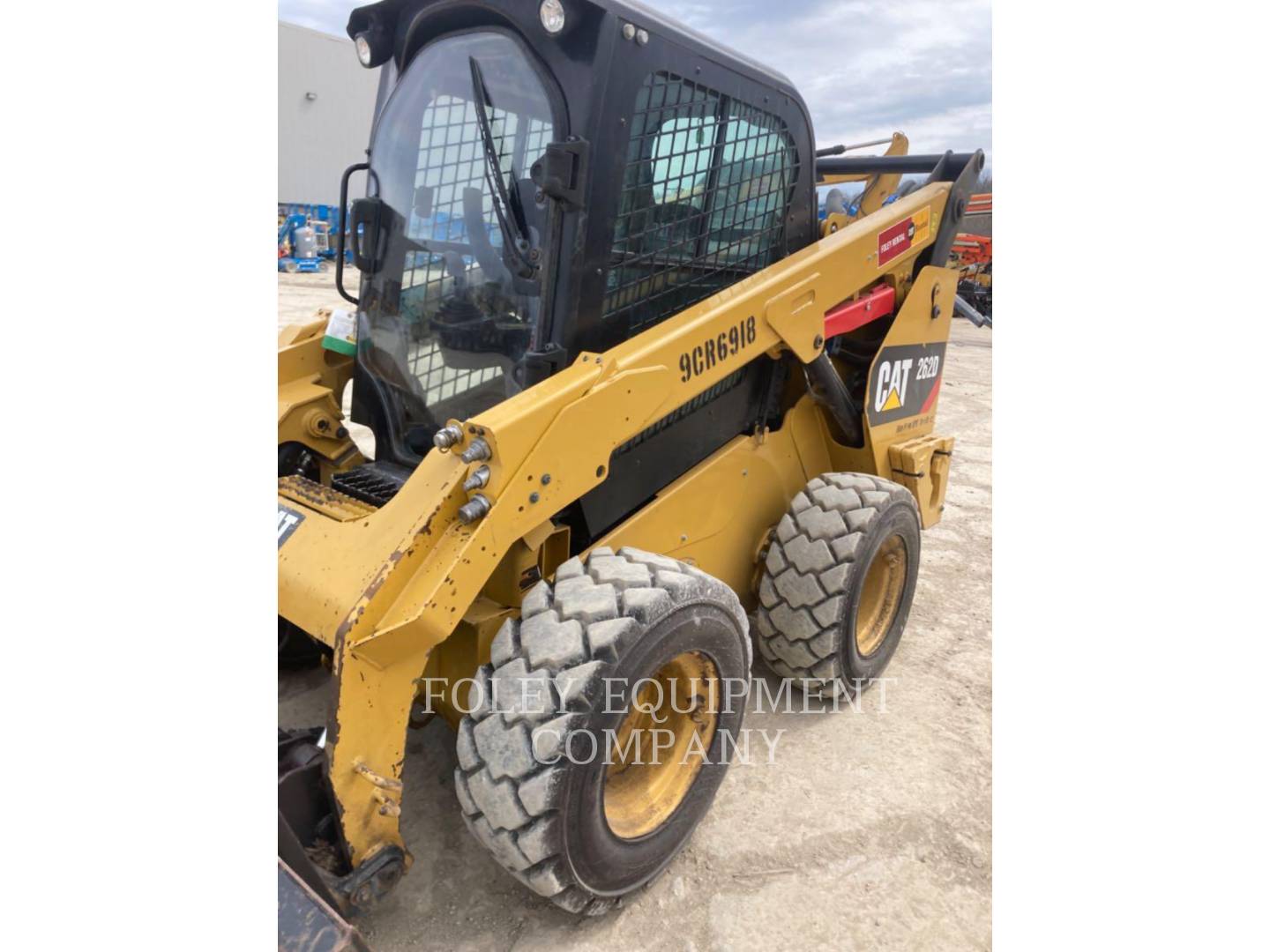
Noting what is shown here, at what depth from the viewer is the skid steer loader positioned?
190 cm

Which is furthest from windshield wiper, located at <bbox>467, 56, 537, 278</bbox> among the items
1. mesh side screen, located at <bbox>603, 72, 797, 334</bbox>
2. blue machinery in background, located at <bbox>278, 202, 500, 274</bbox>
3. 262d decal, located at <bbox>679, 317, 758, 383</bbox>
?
blue machinery in background, located at <bbox>278, 202, 500, 274</bbox>

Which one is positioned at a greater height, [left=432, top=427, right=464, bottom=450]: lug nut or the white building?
the white building

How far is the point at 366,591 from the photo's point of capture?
187 cm

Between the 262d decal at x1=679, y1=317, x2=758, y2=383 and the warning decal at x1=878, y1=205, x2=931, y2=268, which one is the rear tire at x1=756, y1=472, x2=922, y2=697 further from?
the warning decal at x1=878, y1=205, x2=931, y2=268

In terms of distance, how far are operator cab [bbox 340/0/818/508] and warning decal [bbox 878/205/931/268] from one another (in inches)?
16.0

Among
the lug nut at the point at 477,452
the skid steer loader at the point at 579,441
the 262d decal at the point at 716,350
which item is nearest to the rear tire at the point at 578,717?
the skid steer loader at the point at 579,441

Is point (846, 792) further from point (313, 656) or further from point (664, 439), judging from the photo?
point (313, 656)

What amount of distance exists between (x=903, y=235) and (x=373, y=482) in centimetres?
225

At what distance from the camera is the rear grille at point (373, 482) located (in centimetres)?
254

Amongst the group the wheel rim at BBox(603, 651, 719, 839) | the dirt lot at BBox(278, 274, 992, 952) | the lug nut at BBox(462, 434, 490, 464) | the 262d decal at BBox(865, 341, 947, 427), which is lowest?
the dirt lot at BBox(278, 274, 992, 952)

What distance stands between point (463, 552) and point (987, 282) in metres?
17.4

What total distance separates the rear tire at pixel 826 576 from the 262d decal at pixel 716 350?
2.43 feet

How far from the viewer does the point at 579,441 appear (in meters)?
2.10

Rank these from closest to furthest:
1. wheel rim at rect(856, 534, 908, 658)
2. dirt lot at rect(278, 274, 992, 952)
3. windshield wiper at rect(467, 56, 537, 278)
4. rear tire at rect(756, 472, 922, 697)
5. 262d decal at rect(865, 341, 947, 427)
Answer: dirt lot at rect(278, 274, 992, 952)
windshield wiper at rect(467, 56, 537, 278)
rear tire at rect(756, 472, 922, 697)
wheel rim at rect(856, 534, 908, 658)
262d decal at rect(865, 341, 947, 427)
